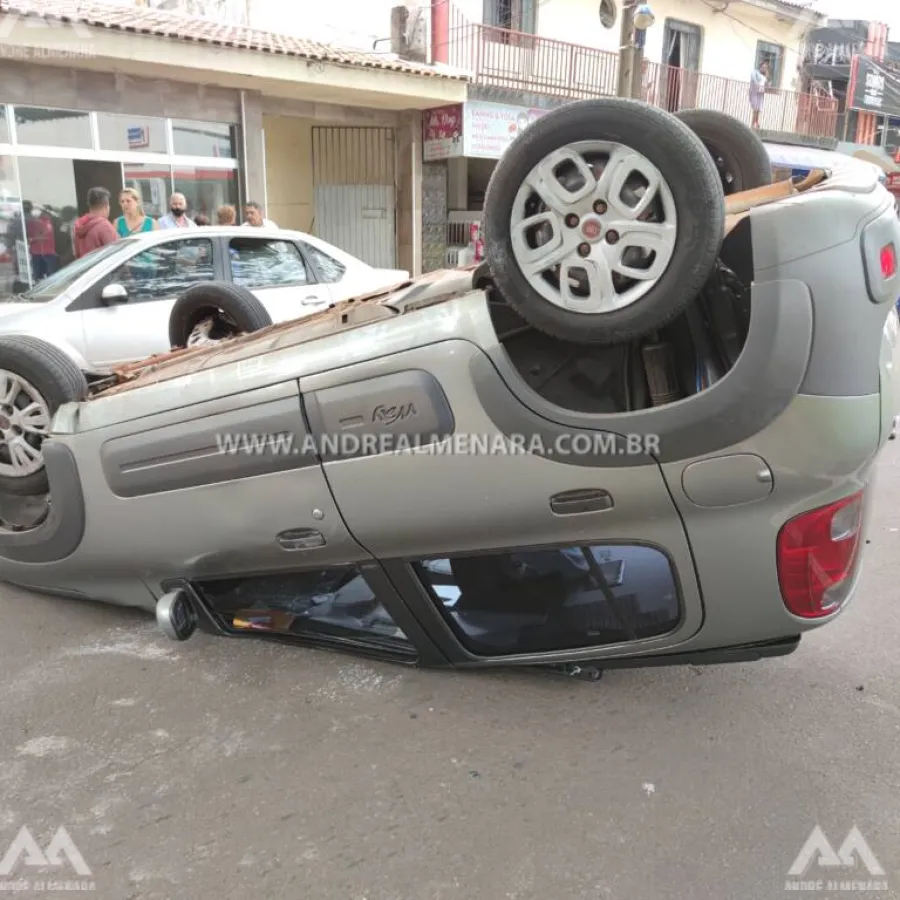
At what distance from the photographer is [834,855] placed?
6.99 feet

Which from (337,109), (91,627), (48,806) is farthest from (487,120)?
(48,806)

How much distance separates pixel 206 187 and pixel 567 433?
460 inches

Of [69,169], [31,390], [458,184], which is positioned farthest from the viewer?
[458,184]

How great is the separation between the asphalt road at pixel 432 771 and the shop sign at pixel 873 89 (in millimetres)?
25250

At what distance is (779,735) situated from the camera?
265 cm

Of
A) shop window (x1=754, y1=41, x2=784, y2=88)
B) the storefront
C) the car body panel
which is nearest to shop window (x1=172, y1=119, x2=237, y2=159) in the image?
the storefront

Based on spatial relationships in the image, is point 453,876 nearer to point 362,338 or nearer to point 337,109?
point 362,338

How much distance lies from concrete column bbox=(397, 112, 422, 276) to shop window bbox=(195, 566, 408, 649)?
12.4 m

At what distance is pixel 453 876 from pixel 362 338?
5.06ft

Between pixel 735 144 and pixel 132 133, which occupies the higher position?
pixel 132 133

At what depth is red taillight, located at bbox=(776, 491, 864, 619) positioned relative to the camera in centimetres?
225

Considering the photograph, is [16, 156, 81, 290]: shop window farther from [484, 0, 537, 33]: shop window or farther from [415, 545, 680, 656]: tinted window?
[415, 545, 680, 656]: tinted window

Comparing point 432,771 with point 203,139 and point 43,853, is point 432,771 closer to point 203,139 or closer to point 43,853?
point 43,853

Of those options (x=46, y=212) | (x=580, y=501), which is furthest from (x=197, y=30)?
(x=580, y=501)
